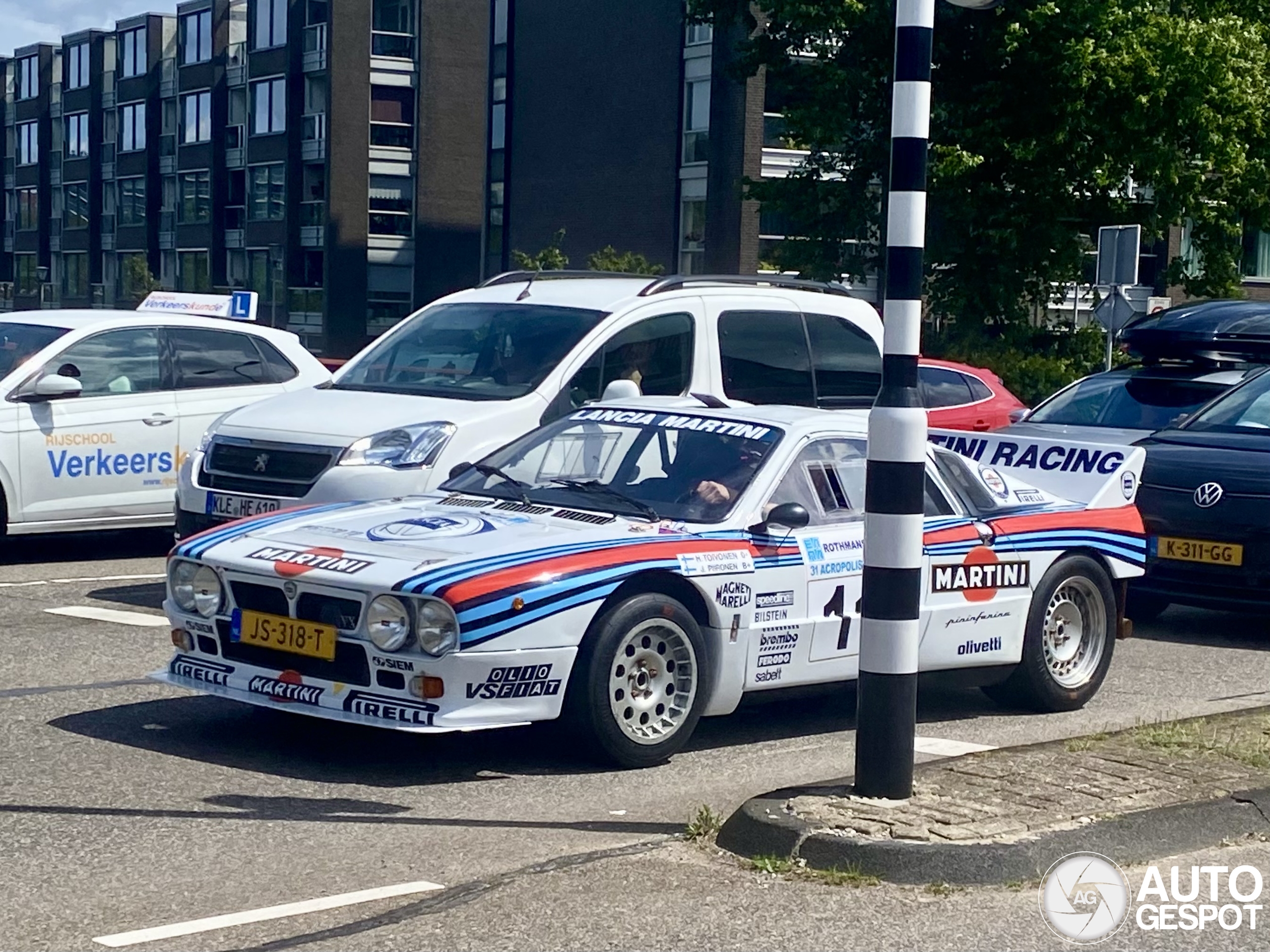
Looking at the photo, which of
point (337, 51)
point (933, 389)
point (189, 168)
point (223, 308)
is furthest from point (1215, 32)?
point (189, 168)

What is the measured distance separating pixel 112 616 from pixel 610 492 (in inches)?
162

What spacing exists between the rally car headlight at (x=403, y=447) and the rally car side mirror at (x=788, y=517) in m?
2.91

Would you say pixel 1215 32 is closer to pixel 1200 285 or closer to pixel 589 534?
pixel 1200 285

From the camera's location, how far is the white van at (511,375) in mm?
10242

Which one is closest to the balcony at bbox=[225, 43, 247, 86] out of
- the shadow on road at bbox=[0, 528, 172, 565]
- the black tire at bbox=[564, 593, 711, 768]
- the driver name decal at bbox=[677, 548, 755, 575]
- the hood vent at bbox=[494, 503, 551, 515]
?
the shadow on road at bbox=[0, 528, 172, 565]

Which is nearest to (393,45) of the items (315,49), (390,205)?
(315,49)

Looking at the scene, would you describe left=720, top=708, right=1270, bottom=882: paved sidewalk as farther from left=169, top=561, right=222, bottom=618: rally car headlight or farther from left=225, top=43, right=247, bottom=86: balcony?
left=225, top=43, right=247, bottom=86: balcony

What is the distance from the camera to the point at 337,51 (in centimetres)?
6825

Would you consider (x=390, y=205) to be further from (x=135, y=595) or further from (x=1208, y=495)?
(x=1208, y=495)

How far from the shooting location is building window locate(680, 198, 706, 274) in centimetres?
4975

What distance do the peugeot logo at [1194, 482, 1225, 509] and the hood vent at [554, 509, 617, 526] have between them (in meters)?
5.07

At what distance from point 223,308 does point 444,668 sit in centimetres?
964

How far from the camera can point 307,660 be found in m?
6.99

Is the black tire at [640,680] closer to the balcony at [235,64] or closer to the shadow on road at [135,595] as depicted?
the shadow on road at [135,595]
